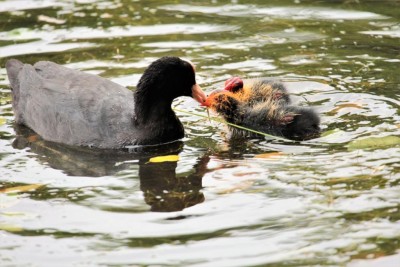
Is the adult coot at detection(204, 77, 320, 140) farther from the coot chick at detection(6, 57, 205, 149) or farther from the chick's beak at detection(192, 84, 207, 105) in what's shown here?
the coot chick at detection(6, 57, 205, 149)

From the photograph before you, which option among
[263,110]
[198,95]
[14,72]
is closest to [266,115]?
[263,110]

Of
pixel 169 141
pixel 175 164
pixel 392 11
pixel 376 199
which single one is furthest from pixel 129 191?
pixel 392 11

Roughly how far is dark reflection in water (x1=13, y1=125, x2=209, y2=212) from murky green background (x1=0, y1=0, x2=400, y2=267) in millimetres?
17

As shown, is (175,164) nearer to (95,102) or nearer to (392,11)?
(95,102)

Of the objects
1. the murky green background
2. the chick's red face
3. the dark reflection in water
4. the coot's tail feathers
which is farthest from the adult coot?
the coot's tail feathers

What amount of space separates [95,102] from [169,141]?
76 cm

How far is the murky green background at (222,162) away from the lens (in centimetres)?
553

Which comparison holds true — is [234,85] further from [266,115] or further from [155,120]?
[155,120]

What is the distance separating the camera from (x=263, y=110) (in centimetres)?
758

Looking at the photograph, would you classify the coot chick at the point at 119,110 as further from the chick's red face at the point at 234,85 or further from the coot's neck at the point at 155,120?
the chick's red face at the point at 234,85

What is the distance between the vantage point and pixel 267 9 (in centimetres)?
1112

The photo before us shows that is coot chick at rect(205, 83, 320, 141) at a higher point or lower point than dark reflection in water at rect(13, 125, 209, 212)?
higher

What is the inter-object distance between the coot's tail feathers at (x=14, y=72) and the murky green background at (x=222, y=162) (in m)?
0.27

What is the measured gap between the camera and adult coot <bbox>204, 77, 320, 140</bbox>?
7.49 meters
